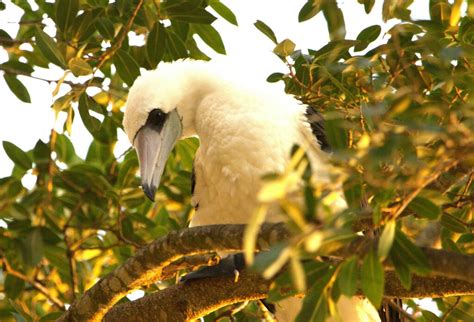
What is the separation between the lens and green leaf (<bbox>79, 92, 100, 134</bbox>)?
4.40 meters

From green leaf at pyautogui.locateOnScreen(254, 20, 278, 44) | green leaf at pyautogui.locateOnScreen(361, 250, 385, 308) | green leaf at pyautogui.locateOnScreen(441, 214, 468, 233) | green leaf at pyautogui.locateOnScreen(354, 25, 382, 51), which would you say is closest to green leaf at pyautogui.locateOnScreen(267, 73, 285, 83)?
green leaf at pyautogui.locateOnScreen(254, 20, 278, 44)

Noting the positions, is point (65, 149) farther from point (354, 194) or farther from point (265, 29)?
point (354, 194)

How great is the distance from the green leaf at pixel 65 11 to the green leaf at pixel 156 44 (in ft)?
1.15

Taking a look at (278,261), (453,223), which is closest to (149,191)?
(453,223)

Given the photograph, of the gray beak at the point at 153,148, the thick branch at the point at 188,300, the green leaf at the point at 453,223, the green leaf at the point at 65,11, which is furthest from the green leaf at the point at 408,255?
the green leaf at the point at 65,11

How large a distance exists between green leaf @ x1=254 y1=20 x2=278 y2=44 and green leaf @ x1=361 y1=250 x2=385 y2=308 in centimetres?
176

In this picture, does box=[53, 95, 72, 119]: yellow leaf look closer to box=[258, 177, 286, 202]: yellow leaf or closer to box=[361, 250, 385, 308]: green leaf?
box=[361, 250, 385, 308]: green leaf

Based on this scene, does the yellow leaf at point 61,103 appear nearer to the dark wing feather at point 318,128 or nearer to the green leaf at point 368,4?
the dark wing feather at point 318,128

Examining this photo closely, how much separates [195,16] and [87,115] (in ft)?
2.22

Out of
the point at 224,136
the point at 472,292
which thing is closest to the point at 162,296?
the point at 224,136

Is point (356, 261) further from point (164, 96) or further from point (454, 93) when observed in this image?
point (164, 96)

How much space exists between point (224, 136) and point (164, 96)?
0.45 metres

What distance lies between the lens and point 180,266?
4.04 metres

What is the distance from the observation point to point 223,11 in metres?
4.66
